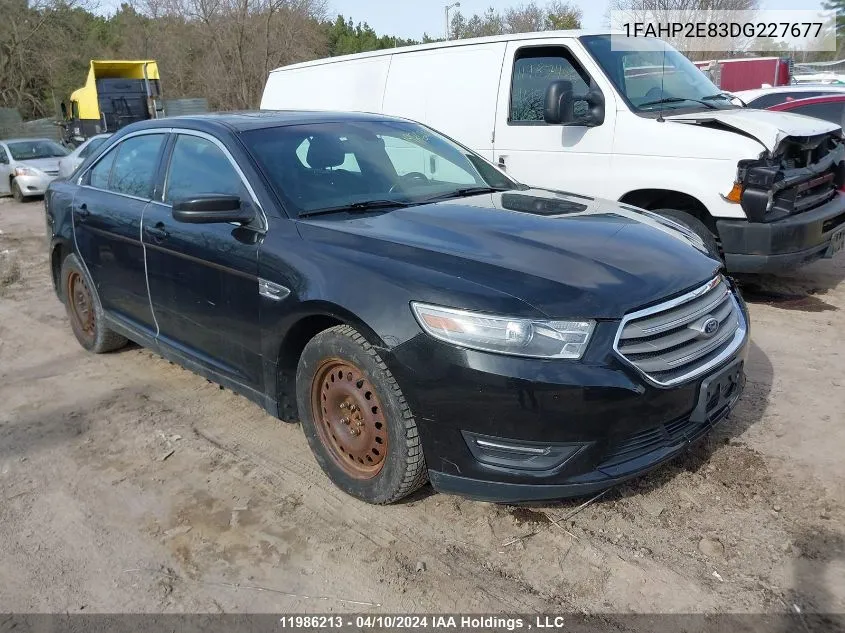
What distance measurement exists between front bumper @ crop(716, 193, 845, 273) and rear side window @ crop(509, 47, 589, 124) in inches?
69.9

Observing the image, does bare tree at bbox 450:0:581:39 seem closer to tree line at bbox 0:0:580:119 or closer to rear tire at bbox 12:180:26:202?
tree line at bbox 0:0:580:119

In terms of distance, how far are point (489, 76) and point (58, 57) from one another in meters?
35.3

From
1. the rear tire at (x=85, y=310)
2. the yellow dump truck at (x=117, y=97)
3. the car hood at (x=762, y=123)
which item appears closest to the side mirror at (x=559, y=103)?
the car hood at (x=762, y=123)

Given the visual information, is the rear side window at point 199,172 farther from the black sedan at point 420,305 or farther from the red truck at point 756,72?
the red truck at point 756,72

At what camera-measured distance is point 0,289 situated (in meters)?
7.70

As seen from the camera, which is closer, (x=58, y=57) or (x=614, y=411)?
(x=614, y=411)

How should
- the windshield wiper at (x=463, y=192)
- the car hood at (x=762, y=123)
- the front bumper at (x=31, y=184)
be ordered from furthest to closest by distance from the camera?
the front bumper at (x=31, y=184) < the car hood at (x=762, y=123) < the windshield wiper at (x=463, y=192)

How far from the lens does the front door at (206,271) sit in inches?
135

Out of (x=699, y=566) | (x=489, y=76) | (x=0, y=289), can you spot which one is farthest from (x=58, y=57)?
(x=699, y=566)

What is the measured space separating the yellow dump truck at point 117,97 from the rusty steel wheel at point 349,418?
869 inches

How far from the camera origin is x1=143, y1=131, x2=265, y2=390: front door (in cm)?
343

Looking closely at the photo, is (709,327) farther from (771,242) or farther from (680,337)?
(771,242)

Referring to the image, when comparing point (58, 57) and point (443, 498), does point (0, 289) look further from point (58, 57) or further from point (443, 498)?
point (58, 57)

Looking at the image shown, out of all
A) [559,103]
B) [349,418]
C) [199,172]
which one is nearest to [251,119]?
[199,172]
